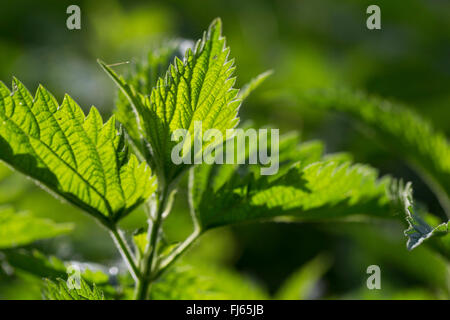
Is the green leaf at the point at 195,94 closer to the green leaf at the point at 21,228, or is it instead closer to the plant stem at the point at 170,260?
the plant stem at the point at 170,260

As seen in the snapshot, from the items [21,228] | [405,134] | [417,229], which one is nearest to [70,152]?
[21,228]

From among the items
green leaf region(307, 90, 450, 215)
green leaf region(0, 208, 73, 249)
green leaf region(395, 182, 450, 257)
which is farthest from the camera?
green leaf region(307, 90, 450, 215)

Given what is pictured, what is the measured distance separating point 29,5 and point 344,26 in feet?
5.55

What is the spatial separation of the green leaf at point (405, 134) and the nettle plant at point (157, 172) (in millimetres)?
180

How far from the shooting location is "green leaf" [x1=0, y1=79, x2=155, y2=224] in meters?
0.73

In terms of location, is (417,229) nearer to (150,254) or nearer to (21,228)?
(150,254)

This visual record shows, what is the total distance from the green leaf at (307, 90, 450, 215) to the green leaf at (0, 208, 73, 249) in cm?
57

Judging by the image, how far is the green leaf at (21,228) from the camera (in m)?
0.93

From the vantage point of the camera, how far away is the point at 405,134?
3.46ft

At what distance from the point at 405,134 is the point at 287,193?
34cm

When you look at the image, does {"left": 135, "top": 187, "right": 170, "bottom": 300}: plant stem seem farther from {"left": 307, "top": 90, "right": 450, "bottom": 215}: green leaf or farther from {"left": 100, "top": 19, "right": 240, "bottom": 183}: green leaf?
{"left": 307, "top": 90, "right": 450, "bottom": 215}: green leaf

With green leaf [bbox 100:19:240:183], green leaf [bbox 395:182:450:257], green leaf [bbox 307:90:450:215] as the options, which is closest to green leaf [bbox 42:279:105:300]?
green leaf [bbox 100:19:240:183]

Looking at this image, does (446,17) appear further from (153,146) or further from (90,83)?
(153,146)

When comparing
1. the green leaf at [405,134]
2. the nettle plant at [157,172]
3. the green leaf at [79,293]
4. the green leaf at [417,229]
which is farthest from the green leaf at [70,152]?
the green leaf at [405,134]
